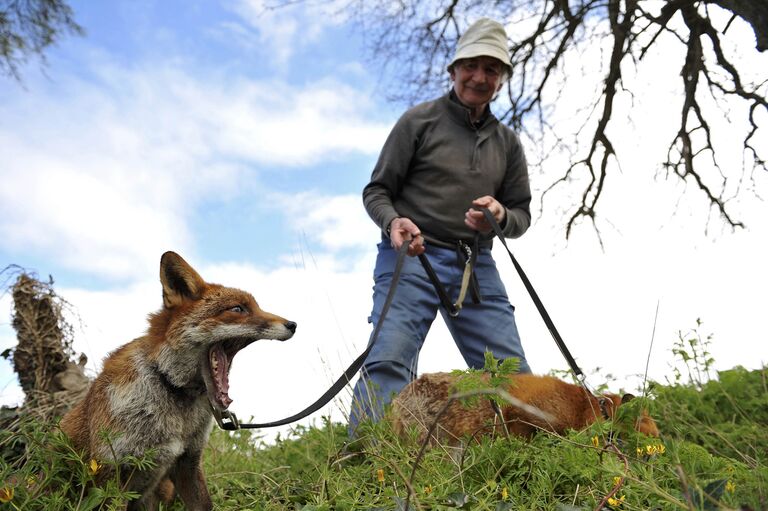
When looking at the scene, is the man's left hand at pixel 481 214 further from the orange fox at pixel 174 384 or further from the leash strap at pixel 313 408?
the orange fox at pixel 174 384

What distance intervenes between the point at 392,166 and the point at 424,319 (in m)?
1.44

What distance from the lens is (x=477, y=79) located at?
5.66 meters

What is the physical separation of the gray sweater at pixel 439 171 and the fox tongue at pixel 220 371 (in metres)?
2.32

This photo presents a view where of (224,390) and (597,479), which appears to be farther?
(224,390)

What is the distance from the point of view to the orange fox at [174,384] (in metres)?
3.32

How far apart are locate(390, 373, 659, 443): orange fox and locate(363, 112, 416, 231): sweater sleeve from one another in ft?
6.35

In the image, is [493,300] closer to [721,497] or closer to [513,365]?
[513,365]

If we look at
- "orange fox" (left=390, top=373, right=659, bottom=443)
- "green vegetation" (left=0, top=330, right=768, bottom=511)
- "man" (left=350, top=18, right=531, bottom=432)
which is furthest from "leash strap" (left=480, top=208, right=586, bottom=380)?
"man" (left=350, top=18, right=531, bottom=432)

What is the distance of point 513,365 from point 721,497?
1.04m

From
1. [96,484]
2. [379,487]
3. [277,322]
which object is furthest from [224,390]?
[379,487]

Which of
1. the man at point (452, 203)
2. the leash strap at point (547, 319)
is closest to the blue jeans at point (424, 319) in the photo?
the man at point (452, 203)

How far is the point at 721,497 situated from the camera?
98.3 inches

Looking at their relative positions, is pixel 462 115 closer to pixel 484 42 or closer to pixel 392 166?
pixel 484 42

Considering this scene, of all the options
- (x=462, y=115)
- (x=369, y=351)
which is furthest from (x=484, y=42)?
(x=369, y=351)
